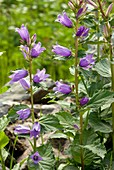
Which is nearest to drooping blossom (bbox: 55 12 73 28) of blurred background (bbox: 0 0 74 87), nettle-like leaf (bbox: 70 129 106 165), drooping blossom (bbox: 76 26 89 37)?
drooping blossom (bbox: 76 26 89 37)

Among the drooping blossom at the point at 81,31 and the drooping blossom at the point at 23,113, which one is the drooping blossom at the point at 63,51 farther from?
the drooping blossom at the point at 23,113

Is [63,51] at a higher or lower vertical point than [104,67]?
higher

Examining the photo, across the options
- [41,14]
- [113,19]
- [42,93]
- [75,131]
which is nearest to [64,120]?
[75,131]

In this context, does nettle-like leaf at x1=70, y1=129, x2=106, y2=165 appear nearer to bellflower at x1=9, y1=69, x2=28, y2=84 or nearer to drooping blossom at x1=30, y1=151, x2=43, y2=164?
drooping blossom at x1=30, y1=151, x2=43, y2=164

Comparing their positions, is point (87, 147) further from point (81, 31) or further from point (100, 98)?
point (81, 31)

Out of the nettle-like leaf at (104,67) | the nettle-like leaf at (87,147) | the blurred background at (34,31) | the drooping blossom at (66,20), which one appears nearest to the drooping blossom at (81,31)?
the drooping blossom at (66,20)

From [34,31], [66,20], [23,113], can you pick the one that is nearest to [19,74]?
[23,113]
